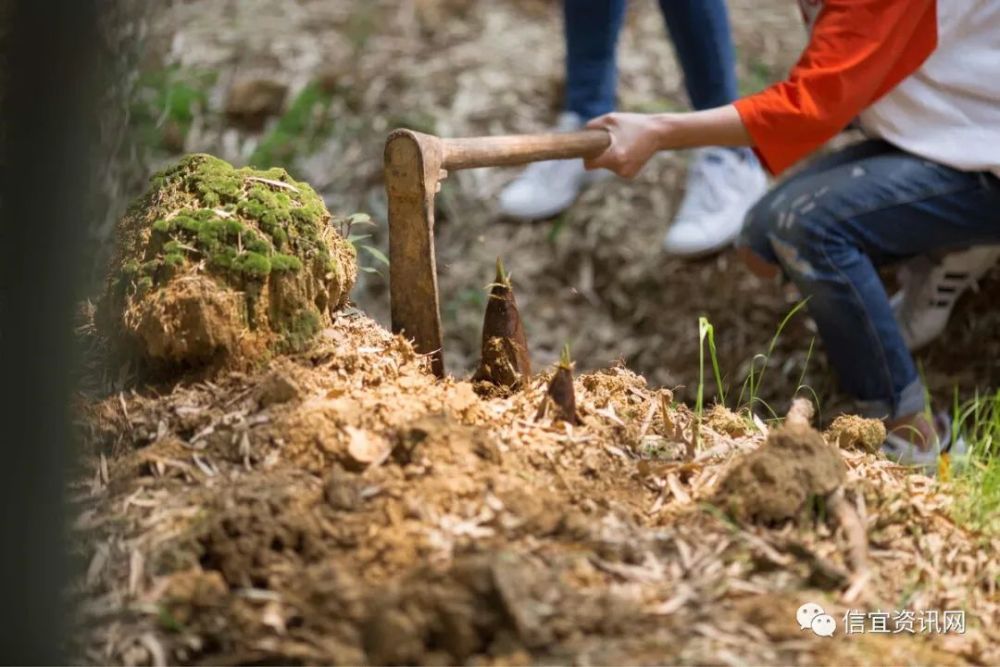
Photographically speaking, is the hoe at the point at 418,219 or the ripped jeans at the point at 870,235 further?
the ripped jeans at the point at 870,235

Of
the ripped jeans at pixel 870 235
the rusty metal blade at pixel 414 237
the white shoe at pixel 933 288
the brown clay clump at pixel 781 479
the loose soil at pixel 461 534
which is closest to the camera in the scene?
the loose soil at pixel 461 534

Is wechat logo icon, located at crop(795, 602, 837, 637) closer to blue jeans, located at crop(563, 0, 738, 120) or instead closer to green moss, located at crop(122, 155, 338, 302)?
green moss, located at crop(122, 155, 338, 302)

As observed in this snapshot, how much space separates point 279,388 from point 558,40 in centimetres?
343

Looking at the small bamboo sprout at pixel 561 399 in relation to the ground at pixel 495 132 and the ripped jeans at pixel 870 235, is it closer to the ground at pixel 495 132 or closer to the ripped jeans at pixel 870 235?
the ripped jeans at pixel 870 235

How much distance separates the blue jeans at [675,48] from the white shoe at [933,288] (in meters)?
0.78

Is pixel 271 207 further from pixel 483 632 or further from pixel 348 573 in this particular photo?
pixel 483 632

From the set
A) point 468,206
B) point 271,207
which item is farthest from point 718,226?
point 271,207

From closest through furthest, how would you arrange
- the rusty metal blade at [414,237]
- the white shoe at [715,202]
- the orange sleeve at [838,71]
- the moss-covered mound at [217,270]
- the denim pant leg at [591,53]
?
1. the moss-covered mound at [217,270]
2. the rusty metal blade at [414,237]
3. the orange sleeve at [838,71]
4. the denim pant leg at [591,53]
5. the white shoe at [715,202]

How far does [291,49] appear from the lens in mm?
4875

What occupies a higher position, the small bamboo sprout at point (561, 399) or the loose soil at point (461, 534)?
the small bamboo sprout at point (561, 399)

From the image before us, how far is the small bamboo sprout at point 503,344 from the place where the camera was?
2.16 metres

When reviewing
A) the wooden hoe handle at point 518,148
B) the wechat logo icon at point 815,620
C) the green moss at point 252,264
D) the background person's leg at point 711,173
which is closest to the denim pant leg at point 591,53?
the background person's leg at point 711,173

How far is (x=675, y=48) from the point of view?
3.40m

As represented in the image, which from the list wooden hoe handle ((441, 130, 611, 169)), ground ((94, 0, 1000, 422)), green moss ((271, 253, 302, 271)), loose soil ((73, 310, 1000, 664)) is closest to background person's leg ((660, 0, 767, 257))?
ground ((94, 0, 1000, 422))
